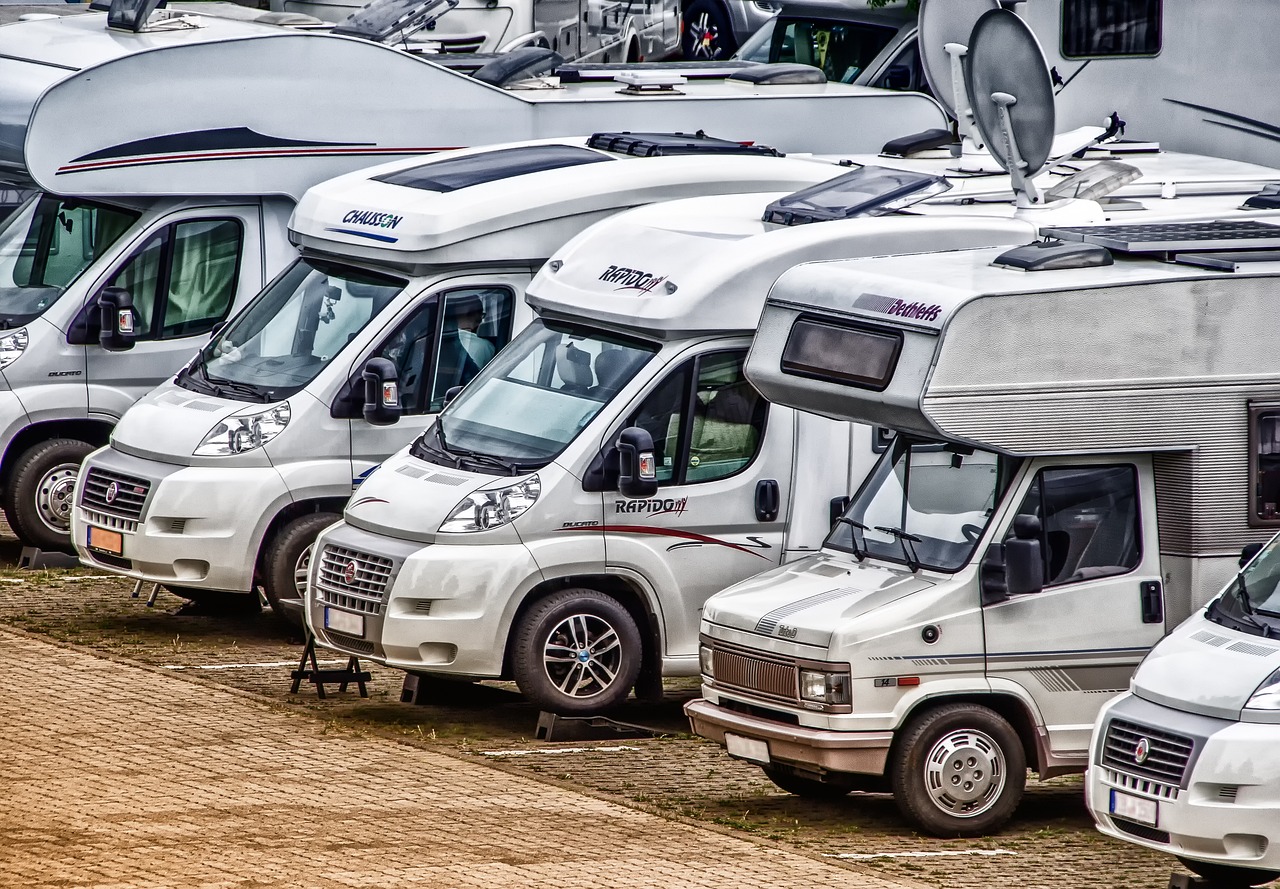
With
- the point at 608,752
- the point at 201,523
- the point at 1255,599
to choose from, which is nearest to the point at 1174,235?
the point at 1255,599

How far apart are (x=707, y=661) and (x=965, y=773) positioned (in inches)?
52.9

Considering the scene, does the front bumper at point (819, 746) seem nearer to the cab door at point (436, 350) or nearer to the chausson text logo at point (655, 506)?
the chausson text logo at point (655, 506)

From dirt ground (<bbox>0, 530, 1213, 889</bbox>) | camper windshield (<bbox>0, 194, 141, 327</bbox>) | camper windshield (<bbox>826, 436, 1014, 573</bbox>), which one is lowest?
dirt ground (<bbox>0, 530, 1213, 889</bbox>)

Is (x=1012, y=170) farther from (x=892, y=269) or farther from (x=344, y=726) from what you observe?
(x=344, y=726)

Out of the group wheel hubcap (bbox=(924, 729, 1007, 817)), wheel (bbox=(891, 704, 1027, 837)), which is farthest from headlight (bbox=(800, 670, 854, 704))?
wheel hubcap (bbox=(924, 729, 1007, 817))

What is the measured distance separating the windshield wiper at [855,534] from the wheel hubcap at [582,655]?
173cm

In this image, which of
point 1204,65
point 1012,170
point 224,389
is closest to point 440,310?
point 224,389

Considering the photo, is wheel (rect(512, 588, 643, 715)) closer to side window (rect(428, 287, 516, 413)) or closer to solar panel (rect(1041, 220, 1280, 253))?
side window (rect(428, 287, 516, 413))

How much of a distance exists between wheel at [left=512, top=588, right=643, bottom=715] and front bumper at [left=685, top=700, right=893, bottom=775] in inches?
67.7

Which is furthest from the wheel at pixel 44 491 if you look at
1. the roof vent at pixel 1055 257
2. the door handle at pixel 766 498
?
the roof vent at pixel 1055 257

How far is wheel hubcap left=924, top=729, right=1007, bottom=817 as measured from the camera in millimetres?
10844

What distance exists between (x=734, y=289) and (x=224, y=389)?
386 cm

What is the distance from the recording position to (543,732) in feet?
42.2

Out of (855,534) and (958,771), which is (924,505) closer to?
(855,534)
